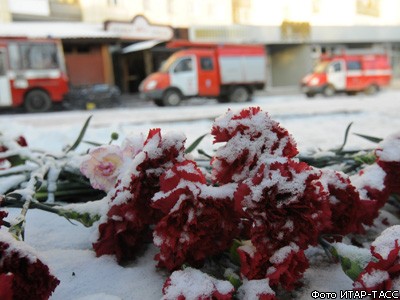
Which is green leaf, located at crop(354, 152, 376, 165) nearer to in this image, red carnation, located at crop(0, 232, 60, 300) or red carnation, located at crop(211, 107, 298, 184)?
red carnation, located at crop(211, 107, 298, 184)

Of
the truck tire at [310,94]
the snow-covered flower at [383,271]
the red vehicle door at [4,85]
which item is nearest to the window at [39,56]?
the red vehicle door at [4,85]

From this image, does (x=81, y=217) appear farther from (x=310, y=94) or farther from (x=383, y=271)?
(x=310, y=94)

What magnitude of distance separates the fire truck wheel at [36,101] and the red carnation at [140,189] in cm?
1355

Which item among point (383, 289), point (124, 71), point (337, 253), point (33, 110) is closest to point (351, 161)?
point (337, 253)

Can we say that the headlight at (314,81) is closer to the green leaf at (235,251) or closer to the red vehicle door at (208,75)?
the red vehicle door at (208,75)

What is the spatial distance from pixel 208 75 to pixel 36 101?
6159 millimetres

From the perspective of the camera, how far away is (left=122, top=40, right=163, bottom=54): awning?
18953 millimetres

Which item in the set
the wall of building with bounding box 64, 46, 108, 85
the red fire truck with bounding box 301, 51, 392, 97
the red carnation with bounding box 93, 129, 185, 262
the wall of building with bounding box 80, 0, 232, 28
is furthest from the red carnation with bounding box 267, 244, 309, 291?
the wall of building with bounding box 80, 0, 232, 28

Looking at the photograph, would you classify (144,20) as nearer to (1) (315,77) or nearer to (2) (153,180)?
(1) (315,77)

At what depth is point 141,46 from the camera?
19.1 metres

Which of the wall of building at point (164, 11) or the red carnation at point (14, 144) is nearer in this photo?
the red carnation at point (14, 144)

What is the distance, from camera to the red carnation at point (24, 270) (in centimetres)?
55

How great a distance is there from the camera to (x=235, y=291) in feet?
2.26

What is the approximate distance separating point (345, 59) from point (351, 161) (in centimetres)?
1818
